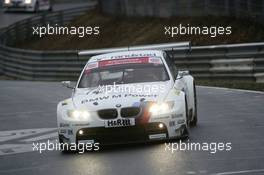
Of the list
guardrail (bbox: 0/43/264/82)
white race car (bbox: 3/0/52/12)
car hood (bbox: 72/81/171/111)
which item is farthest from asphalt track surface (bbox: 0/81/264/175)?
white race car (bbox: 3/0/52/12)

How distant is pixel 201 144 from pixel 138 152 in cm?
91

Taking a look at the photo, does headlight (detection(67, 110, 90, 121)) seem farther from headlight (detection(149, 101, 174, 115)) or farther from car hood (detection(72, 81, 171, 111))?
headlight (detection(149, 101, 174, 115))

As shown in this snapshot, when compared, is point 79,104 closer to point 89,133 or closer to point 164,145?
point 89,133

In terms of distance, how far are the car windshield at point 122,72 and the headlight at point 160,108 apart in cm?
121

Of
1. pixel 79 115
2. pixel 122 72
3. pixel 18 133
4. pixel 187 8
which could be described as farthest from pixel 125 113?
pixel 187 8

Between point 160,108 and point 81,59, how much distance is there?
16.8 m

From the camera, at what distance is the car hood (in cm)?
Result: 1227

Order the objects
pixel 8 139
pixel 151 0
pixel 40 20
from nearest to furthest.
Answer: pixel 8 139
pixel 151 0
pixel 40 20

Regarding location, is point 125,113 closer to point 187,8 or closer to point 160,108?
point 160,108

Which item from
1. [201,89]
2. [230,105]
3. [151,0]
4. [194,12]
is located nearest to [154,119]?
[230,105]

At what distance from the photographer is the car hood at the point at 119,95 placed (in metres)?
12.3

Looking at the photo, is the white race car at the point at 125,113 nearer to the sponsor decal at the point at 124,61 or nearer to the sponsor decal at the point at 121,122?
the sponsor decal at the point at 121,122

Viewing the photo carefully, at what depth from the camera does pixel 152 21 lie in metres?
34.2

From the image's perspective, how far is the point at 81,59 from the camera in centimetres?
2891
